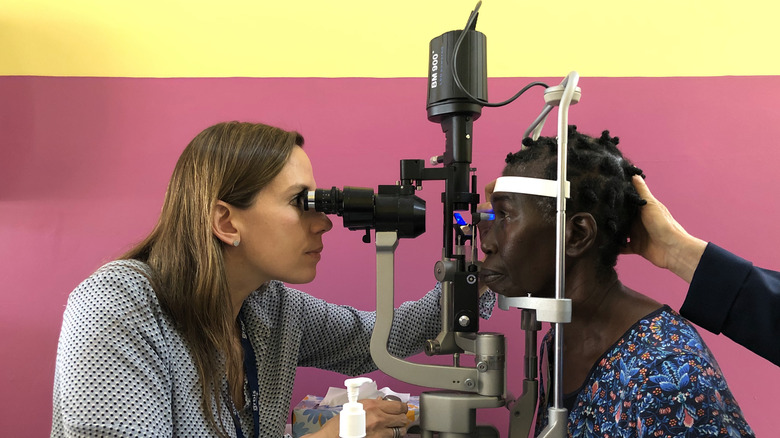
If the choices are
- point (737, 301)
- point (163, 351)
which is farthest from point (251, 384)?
point (737, 301)

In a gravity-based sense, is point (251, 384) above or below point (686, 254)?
below

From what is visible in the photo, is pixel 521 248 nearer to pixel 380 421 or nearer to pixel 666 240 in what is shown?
pixel 666 240

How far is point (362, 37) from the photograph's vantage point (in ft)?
5.07

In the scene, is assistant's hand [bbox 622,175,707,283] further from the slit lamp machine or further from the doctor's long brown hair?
the doctor's long brown hair

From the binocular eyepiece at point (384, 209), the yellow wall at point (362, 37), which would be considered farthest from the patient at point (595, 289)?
the yellow wall at point (362, 37)

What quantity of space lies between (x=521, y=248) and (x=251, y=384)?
23.5 inches

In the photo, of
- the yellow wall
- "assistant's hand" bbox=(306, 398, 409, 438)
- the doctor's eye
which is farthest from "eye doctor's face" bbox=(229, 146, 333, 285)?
the yellow wall

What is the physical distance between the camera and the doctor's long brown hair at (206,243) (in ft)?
3.48

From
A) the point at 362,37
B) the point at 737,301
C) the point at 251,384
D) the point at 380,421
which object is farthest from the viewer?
the point at 362,37

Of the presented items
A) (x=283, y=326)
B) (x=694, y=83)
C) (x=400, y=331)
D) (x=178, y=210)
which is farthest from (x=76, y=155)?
(x=694, y=83)

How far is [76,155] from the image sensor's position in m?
1.53

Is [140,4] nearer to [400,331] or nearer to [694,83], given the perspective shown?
[400,331]

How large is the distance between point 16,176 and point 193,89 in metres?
0.50

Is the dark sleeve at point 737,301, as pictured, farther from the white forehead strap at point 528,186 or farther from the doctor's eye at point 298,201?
the doctor's eye at point 298,201
